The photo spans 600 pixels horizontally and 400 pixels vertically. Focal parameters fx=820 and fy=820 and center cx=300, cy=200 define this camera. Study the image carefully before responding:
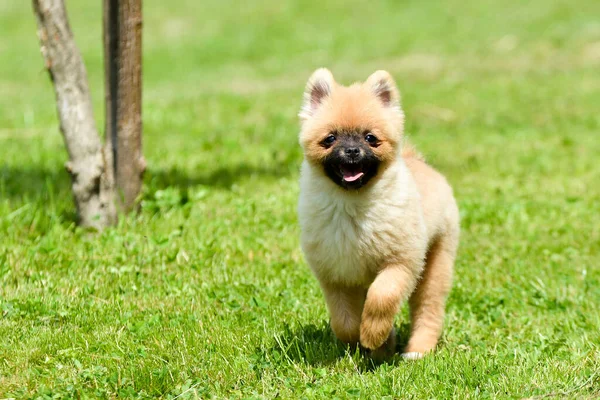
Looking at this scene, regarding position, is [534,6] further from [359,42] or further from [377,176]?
[377,176]

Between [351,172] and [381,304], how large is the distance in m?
0.75

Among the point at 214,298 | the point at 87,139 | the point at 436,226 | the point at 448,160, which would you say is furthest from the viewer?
the point at 448,160

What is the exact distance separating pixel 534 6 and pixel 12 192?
17211mm

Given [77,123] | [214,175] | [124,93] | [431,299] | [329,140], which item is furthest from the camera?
[214,175]

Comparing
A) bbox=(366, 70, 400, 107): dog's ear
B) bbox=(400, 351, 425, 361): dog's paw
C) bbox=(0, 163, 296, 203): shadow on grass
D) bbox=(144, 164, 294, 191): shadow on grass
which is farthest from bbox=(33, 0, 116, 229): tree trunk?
bbox=(400, 351, 425, 361): dog's paw

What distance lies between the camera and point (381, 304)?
4473mm

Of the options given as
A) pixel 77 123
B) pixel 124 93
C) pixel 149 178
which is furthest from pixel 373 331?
pixel 149 178

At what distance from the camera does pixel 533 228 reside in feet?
24.7

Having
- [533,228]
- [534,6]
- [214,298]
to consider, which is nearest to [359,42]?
[534,6]

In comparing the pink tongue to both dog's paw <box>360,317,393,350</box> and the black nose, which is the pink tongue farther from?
dog's paw <box>360,317,393,350</box>

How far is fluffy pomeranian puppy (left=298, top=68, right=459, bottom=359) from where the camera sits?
4.57 metres

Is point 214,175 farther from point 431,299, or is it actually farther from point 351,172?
point 351,172

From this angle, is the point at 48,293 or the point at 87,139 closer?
the point at 48,293

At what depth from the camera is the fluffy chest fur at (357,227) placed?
4.61m
